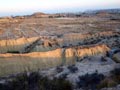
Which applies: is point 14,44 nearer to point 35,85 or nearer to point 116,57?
point 116,57

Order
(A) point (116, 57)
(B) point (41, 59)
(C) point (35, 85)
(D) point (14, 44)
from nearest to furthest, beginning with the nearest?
(C) point (35, 85), (A) point (116, 57), (B) point (41, 59), (D) point (14, 44)

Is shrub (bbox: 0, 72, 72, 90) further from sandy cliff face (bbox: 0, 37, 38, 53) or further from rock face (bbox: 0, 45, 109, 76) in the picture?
sandy cliff face (bbox: 0, 37, 38, 53)

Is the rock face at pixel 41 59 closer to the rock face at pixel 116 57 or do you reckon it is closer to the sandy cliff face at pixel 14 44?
the rock face at pixel 116 57

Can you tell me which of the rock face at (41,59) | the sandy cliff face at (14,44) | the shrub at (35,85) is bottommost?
the sandy cliff face at (14,44)

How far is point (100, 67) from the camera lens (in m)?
28.1

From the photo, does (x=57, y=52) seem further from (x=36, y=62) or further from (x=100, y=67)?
(x=100, y=67)

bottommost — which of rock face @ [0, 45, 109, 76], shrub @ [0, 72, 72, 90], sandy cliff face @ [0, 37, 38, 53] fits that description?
sandy cliff face @ [0, 37, 38, 53]

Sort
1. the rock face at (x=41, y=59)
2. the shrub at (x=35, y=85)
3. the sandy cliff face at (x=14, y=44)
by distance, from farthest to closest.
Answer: the sandy cliff face at (x=14, y=44), the rock face at (x=41, y=59), the shrub at (x=35, y=85)

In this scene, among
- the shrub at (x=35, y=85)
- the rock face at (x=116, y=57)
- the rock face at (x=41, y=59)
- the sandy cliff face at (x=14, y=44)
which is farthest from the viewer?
the sandy cliff face at (x=14, y=44)

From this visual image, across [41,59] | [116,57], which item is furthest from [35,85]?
[41,59]

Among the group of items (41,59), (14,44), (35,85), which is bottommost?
(14,44)

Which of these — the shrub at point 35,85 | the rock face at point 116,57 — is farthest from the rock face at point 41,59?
the shrub at point 35,85

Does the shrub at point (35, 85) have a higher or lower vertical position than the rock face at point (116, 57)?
higher

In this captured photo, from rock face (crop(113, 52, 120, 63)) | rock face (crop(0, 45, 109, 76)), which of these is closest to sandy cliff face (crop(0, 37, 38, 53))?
rock face (crop(0, 45, 109, 76))
